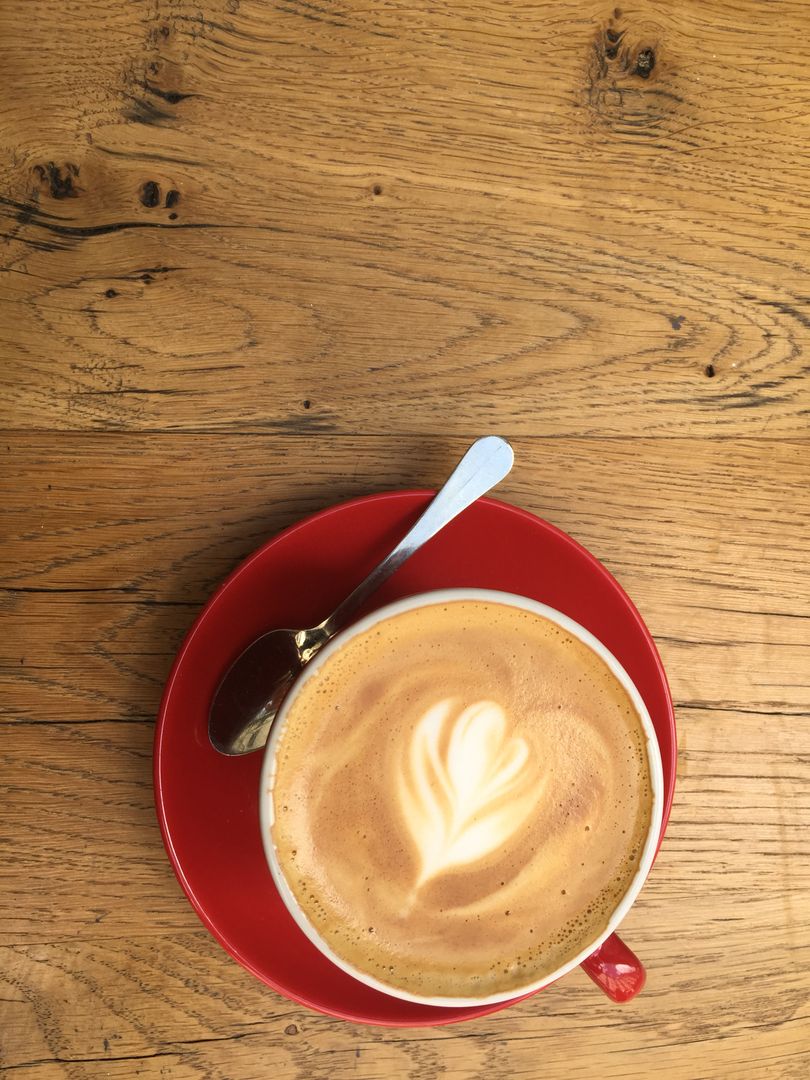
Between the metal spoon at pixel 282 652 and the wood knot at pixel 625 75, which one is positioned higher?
the wood knot at pixel 625 75

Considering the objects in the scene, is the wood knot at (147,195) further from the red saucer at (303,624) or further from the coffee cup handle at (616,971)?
the coffee cup handle at (616,971)

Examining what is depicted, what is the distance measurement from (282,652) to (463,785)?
233mm

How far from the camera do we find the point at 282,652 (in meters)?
0.97

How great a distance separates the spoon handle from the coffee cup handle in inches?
17.6

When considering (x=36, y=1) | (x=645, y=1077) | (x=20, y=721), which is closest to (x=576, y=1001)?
(x=645, y=1077)

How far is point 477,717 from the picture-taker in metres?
0.90

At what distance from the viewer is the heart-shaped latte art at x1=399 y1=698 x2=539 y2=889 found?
90 centimetres

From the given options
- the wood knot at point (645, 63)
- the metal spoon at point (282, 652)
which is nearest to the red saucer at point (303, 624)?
the metal spoon at point (282, 652)

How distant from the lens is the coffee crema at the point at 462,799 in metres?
0.89

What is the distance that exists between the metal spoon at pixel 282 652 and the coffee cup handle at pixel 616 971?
0.43 m

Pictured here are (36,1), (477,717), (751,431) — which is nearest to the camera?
(477,717)

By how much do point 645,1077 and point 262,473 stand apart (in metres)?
A: 0.91

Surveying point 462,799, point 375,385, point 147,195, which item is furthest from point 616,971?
point 147,195

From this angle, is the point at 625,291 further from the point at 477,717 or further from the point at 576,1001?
the point at 576,1001
